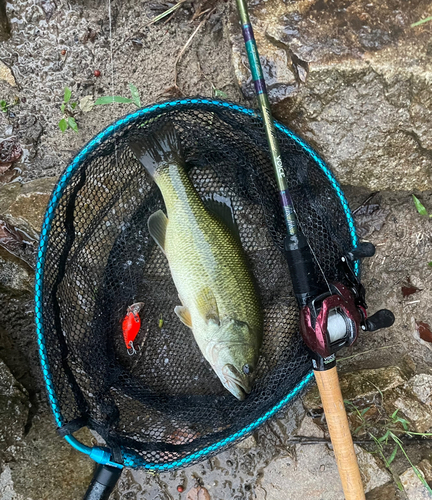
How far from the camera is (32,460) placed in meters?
2.58

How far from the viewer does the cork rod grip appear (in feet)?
6.91

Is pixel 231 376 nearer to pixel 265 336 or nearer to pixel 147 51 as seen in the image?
pixel 265 336

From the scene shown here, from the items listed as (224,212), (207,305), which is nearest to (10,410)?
(207,305)

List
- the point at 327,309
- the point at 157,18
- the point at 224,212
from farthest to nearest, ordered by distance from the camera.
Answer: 1. the point at 157,18
2. the point at 224,212
3. the point at 327,309

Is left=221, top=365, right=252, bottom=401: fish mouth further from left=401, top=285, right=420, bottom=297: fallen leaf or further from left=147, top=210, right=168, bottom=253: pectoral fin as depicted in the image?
left=401, top=285, right=420, bottom=297: fallen leaf

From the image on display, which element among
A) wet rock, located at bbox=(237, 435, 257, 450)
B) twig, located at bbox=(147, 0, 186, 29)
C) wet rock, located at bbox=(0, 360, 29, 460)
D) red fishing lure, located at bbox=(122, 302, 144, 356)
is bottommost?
wet rock, located at bbox=(237, 435, 257, 450)

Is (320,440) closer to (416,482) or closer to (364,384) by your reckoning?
(364,384)

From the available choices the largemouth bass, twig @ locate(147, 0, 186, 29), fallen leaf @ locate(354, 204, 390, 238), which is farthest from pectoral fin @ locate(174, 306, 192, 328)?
twig @ locate(147, 0, 186, 29)

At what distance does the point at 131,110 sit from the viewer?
2734mm

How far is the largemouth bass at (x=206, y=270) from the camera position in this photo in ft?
7.40

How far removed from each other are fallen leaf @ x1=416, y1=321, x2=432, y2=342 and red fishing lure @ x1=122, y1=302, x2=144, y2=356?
190 cm

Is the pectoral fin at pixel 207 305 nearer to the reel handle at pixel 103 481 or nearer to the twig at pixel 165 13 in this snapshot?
the reel handle at pixel 103 481

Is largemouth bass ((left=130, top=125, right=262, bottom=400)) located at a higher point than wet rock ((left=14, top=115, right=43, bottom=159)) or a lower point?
lower

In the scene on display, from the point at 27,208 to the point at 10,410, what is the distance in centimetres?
126
